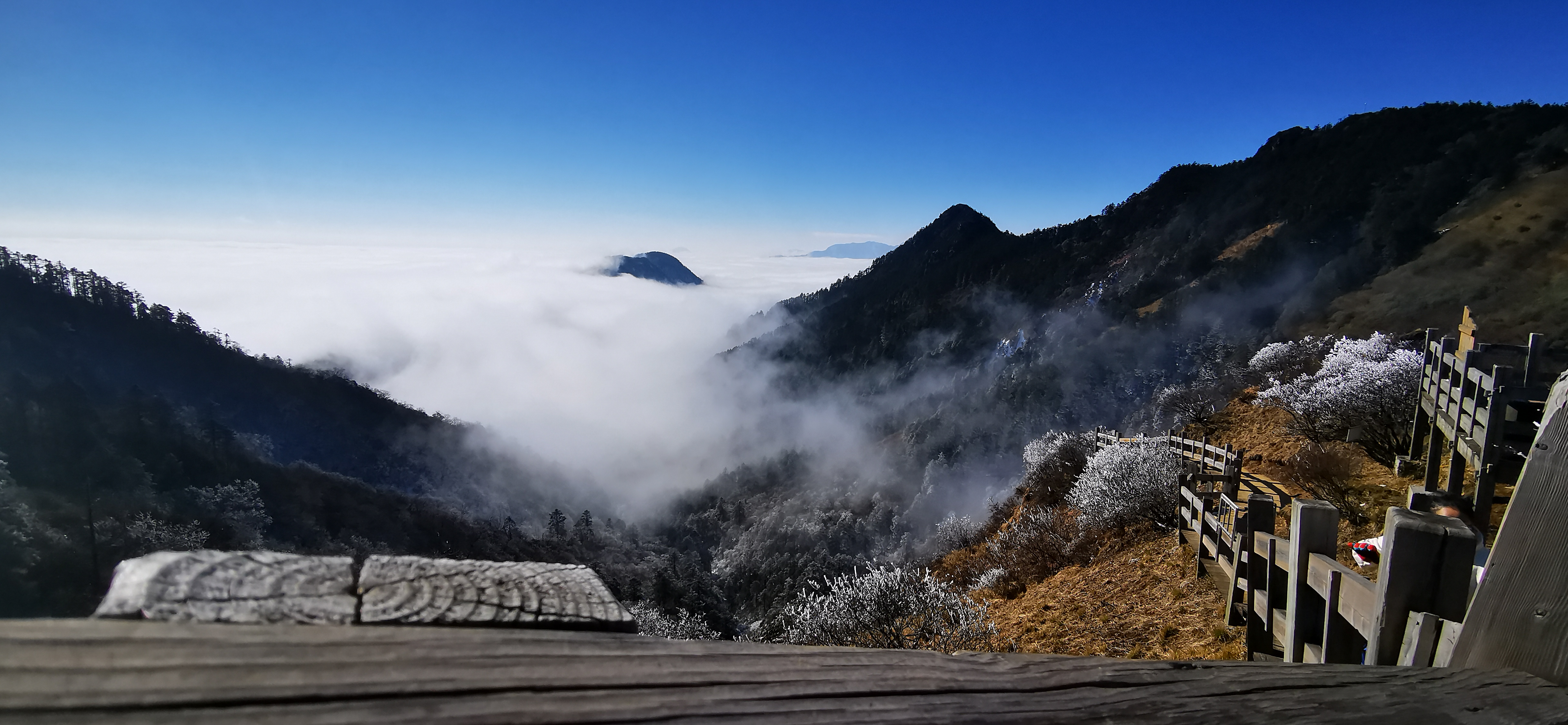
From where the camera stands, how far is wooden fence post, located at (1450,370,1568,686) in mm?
1382

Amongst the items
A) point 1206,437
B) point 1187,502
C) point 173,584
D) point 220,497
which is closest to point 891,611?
point 1187,502

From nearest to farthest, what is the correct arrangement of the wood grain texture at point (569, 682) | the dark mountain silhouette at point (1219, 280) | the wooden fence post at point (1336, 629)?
1. the wood grain texture at point (569, 682)
2. the wooden fence post at point (1336, 629)
3. the dark mountain silhouette at point (1219, 280)

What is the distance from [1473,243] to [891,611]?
44.9 meters

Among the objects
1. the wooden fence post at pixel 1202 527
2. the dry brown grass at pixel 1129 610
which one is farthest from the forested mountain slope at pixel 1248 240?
the wooden fence post at pixel 1202 527

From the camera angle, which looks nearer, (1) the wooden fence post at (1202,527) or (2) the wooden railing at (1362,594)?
(2) the wooden railing at (1362,594)

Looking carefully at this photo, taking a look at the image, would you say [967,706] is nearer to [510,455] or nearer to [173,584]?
[173,584]

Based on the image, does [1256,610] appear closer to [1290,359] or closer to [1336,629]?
[1336,629]

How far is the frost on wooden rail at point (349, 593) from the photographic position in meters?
0.75

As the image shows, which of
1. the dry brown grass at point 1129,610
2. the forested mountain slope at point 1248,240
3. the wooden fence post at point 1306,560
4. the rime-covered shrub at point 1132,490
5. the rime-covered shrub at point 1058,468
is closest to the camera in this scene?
the wooden fence post at point 1306,560

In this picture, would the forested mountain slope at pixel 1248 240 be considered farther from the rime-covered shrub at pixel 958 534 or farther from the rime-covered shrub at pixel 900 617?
the rime-covered shrub at pixel 900 617

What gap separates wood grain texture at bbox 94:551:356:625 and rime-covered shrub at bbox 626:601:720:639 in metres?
20.1

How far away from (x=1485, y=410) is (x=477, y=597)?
8.62 metres

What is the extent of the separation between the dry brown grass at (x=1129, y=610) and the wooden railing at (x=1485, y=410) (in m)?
2.63

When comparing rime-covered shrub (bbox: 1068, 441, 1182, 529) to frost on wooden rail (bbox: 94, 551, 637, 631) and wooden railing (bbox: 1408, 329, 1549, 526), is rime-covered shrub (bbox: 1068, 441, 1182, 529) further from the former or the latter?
frost on wooden rail (bbox: 94, 551, 637, 631)
